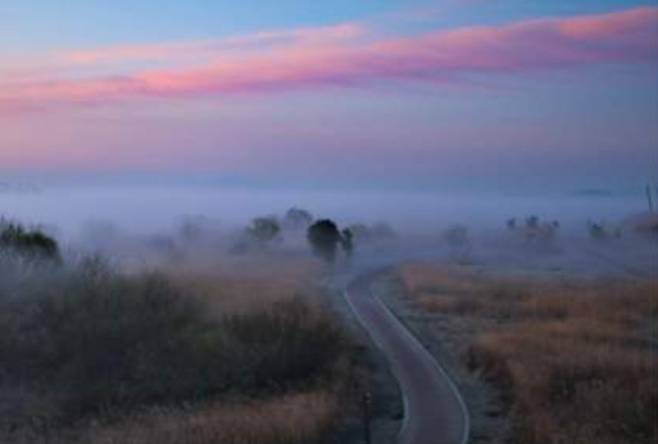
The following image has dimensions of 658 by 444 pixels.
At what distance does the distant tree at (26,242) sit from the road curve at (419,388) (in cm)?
1152

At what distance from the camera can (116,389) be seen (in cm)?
2500

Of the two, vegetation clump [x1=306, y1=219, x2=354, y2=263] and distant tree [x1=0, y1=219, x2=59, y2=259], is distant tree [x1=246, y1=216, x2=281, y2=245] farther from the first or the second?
distant tree [x1=0, y1=219, x2=59, y2=259]

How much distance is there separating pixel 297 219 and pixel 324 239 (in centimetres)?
8515

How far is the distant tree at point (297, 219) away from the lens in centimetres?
16270

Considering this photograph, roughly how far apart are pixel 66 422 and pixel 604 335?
18.0m

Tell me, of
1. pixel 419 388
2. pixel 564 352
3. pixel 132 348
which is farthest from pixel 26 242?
pixel 564 352

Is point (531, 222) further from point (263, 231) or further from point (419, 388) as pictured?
A: point (419, 388)

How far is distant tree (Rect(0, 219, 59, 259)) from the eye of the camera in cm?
3531

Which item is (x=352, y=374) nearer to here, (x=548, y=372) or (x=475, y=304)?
→ (x=548, y=372)

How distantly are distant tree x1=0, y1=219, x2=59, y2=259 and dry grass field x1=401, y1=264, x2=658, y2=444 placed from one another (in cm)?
1493

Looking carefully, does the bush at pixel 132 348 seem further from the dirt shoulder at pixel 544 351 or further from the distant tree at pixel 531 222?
the distant tree at pixel 531 222

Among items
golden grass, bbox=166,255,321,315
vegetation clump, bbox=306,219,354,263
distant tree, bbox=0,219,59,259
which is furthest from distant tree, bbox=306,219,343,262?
distant tree, bbox=0,219,59,259

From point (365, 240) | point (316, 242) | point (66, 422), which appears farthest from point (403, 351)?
point (365, 240)

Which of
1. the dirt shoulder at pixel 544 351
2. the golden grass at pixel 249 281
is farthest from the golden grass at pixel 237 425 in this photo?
the golden grass at pixel 249 281
